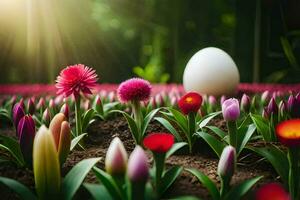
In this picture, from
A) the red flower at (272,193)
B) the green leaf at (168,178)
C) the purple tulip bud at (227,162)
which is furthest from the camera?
the green leaf at (168,178)

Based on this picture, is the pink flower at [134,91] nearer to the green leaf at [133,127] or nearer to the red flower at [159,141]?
the green leaf at [133,127]

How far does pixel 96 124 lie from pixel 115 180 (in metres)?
1.44

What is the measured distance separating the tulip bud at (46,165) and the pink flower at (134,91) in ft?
2.15

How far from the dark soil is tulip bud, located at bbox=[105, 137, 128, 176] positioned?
314mm

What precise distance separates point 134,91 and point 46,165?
69cm

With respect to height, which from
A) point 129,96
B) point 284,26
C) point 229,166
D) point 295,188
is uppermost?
point 284,26

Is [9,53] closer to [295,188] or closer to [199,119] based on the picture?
[199,119]

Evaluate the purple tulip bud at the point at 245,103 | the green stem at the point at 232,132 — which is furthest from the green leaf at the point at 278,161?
the purple tulip bud at the point at 245,103

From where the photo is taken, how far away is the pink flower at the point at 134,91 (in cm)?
197

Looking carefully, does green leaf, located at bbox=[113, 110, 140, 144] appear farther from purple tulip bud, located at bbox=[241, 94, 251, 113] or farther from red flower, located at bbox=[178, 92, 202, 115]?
purple tulip bud, located at bbox=[241, 94, 251, 113]

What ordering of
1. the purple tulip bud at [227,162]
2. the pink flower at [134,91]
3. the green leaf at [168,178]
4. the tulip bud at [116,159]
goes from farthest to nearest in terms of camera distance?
the pink flower at [134,91], the green leaf at [168,178], the purple tulip bud at [227,162], the tulip bud at [116,159]

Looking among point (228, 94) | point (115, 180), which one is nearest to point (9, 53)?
point (228, 94)

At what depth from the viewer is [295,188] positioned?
1.44 m

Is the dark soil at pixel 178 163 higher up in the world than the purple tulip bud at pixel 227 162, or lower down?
lower down
